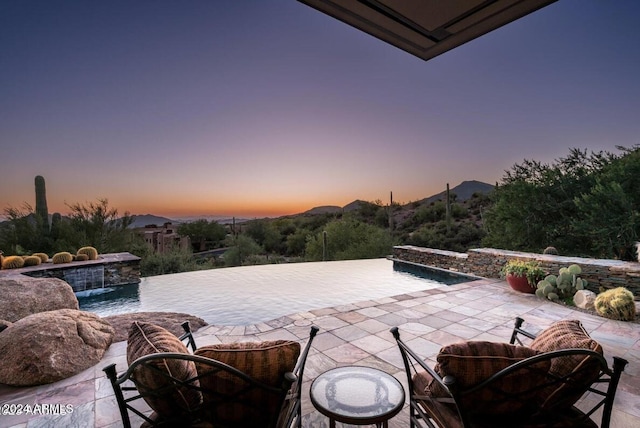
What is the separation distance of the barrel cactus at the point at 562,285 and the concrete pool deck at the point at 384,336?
20 cm

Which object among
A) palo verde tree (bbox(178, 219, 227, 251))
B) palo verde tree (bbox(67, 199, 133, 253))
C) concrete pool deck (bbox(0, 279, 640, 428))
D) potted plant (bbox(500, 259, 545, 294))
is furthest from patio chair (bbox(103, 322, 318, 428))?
palo verde tree (bbox(178, 219, 227, 251))

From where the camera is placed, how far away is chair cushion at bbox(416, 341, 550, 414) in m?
1.13

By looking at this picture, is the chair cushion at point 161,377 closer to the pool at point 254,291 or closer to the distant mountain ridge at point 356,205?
the pool at point 254,291

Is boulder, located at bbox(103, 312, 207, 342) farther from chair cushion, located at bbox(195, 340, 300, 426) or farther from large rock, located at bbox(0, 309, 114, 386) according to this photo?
chair cushion, located at bbox(195, 340, 300, 426)

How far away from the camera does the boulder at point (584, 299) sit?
409 centimetres

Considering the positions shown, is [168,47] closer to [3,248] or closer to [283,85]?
[283,85]

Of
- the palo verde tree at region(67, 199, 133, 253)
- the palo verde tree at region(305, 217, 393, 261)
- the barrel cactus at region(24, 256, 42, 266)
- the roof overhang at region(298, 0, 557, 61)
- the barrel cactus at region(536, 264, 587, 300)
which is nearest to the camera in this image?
the roof overhang at region(298, 0, 557, 61)

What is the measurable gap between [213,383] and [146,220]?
1251 centimetres

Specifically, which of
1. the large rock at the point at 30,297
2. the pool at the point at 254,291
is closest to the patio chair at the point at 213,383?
the pool at the point at 254,291

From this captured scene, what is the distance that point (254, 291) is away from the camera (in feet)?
20.6

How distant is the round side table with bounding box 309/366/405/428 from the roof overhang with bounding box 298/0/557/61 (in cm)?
208

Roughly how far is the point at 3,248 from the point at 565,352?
1310cm

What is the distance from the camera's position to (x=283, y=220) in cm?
1975

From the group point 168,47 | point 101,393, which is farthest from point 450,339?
point 168,47
